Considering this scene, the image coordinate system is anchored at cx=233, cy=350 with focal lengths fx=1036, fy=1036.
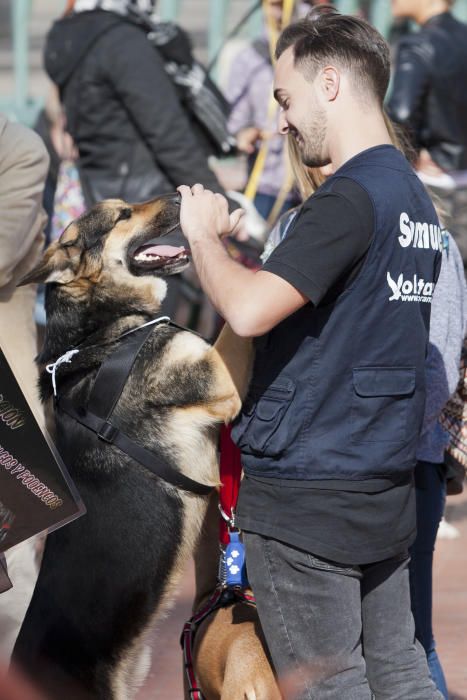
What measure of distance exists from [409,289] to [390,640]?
3.03ft

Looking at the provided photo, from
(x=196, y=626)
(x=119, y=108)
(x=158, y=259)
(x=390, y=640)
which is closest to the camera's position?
(x=390, y=640)

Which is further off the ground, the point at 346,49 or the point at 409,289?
the point at 346,49

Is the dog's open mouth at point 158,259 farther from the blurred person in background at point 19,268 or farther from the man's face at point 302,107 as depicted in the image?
the man's face at point 302,107

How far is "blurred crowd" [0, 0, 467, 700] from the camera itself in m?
4.05

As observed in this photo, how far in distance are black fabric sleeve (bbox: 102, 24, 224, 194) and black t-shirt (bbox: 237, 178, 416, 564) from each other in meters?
3.14

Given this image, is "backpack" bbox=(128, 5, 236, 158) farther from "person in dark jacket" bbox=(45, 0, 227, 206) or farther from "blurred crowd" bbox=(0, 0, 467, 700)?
"person in dark jacket" bbox=(45, 0, 227, 206)

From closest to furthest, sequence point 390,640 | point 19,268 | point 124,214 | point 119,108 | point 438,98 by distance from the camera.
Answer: point 390,640
point 124,214
point 19,268
point 119,108
point 438,98

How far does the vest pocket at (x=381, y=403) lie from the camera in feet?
8.08

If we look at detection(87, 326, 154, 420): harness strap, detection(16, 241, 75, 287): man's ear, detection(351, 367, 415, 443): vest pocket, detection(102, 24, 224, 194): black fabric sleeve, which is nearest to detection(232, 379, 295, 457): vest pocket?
detection(351, 367, 415, 443): vest pocket

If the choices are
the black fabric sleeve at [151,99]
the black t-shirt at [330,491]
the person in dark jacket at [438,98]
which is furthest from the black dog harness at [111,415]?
the person in dark jacket at [438,98]

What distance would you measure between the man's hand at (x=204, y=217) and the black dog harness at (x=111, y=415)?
1.92 feet

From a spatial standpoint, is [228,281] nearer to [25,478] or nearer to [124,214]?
[25,478]

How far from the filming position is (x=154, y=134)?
5543mm

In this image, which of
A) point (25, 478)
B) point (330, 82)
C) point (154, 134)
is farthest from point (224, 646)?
point (154, 134)
